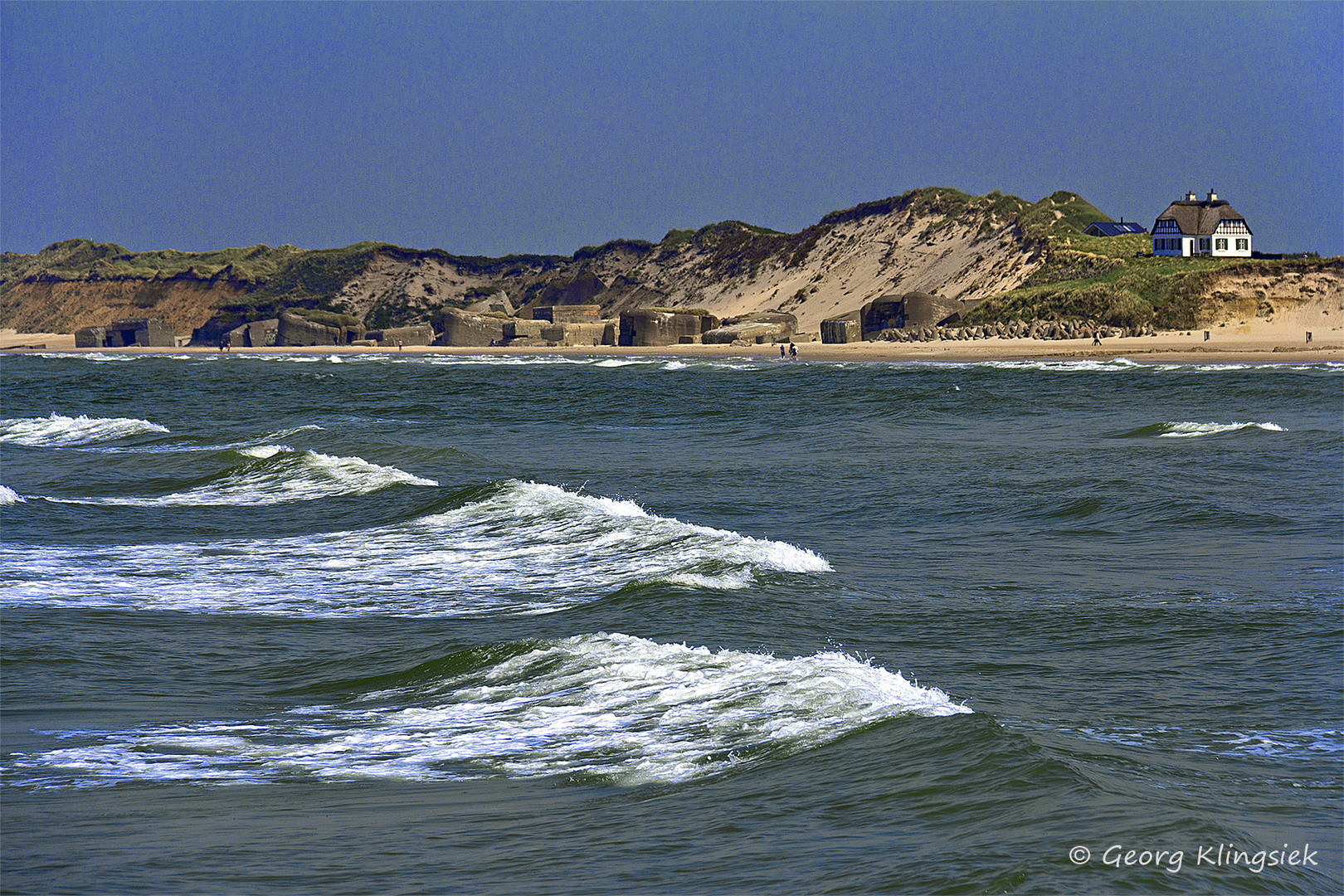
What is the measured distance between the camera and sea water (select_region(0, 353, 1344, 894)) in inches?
209

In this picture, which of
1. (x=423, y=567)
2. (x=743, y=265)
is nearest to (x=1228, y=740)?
(x=423, y=567)

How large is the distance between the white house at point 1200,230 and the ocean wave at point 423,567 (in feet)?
287

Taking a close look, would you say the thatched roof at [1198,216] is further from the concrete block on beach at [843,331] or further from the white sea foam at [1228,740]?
the white sea foam at [1228,740]

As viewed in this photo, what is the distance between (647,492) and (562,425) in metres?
13.7

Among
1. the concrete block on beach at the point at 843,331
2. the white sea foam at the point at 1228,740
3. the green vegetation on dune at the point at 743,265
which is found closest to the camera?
the white sea foam at the point at 1228,740

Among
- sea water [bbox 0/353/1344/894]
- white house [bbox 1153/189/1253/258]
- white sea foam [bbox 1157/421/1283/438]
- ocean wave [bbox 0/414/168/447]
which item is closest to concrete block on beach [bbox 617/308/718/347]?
white house [bbox 1153/189/1253/258]

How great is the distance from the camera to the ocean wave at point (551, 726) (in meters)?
6.49

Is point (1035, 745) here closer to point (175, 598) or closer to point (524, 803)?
point (524, 803)

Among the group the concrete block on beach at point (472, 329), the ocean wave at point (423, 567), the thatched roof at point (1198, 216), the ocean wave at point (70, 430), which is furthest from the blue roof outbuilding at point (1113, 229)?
the ocean wave at point (423, 567)

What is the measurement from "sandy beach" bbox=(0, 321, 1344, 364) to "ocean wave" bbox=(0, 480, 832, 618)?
45.1 m

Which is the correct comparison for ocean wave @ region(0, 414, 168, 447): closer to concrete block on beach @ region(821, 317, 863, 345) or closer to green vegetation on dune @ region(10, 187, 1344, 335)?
concrete block on beach @ region(821, 317, 863, 345)

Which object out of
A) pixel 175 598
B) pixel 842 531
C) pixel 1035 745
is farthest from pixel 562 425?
pixel 1035 745

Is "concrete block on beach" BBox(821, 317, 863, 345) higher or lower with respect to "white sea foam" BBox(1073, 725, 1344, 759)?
higher

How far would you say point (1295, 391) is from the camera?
121 feet
